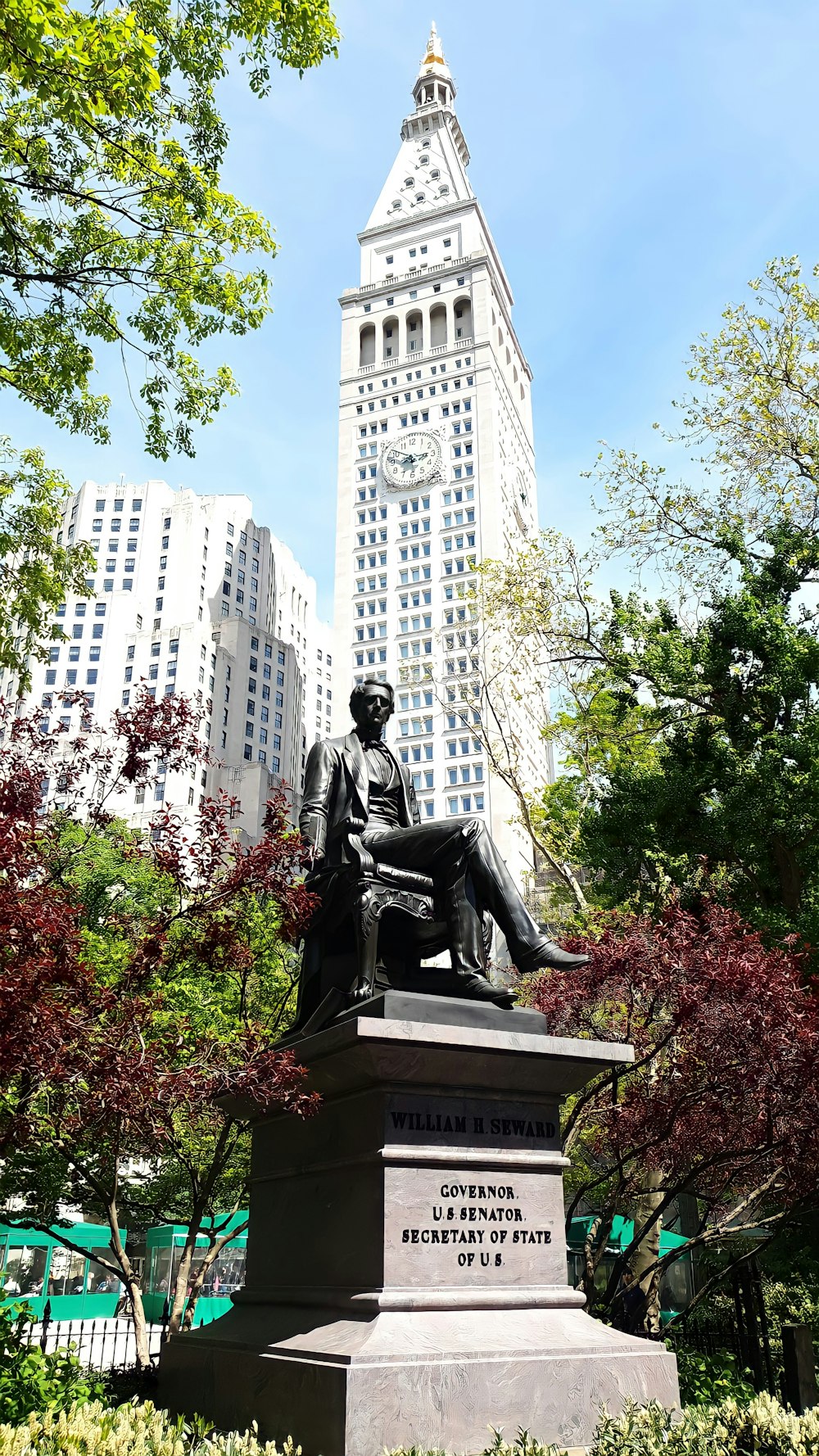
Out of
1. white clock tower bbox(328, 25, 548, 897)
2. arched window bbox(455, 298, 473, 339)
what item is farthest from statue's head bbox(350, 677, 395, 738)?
arched window bbox(455, 298, 473, 339)

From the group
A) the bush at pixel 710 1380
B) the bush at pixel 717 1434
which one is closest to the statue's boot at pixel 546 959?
the bush at pixel 717 1434

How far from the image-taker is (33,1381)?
7.37 metres

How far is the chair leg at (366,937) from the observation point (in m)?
6.91

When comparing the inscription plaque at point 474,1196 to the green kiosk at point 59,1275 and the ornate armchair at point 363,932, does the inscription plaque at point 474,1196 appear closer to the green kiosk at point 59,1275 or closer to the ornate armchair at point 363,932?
the ornate armchair at point 363,932

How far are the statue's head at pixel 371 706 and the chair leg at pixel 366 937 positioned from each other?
5.77 ft

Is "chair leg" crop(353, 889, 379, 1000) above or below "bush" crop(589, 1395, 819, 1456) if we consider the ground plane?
above

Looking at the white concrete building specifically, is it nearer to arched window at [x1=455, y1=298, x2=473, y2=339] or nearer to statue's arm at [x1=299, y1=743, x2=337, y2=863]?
arched window at [x1=455, y1=298, x2=473, y2=339]

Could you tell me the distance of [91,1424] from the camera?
16.7ft

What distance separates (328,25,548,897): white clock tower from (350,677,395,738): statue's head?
216 feet

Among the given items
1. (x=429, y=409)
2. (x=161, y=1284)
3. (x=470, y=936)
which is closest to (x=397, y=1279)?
(x=470, y=936)

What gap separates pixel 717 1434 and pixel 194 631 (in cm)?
10643

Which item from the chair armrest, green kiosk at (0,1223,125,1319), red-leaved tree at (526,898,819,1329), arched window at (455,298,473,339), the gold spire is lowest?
green kiosk at (0,1223,125,1319)

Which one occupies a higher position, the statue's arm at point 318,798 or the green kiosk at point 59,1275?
the statue's arm at point 318,798

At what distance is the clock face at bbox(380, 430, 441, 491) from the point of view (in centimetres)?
9556
